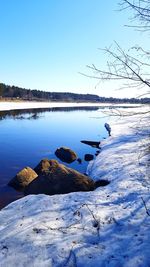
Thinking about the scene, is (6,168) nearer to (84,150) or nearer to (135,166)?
(135,166)

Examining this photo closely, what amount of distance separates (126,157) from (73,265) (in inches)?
405

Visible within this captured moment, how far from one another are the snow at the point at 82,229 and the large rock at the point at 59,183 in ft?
3.86

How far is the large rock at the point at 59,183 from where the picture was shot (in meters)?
10.5

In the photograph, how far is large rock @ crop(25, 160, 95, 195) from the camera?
1052cm

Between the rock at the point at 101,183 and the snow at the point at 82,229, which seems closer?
the snow at the point at 82,229

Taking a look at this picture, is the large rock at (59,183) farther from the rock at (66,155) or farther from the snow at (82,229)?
the rock at (66,155)

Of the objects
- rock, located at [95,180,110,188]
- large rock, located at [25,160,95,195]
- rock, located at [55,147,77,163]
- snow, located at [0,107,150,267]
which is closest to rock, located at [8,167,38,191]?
large rock, located at [25,160,95,195]

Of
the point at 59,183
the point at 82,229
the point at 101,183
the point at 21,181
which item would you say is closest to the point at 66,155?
the point at 21,181

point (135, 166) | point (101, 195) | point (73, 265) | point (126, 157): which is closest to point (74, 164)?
point (126, 157)

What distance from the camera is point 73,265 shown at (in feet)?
16.7

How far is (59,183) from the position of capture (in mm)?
10758

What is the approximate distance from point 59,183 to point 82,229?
14.6 feet

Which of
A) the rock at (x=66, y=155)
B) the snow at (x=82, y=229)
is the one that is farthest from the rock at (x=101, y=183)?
the rock at (x=66, y=155)

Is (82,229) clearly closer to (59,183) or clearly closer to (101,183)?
(59,183)
